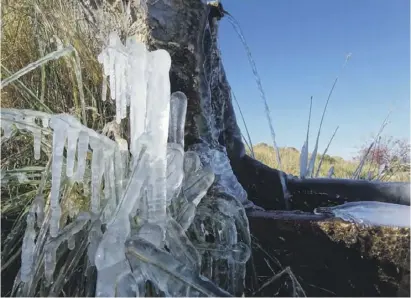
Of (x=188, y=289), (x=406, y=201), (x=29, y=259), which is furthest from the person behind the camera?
(x=406, y=201)

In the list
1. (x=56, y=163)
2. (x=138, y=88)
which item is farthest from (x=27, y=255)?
(x=138, y=88)

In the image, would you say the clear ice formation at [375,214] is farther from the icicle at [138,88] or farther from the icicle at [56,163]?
the icicle at [56,163]

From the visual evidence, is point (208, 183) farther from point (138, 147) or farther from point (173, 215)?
point (138, 147)

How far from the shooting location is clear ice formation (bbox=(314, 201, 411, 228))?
4.01 ft

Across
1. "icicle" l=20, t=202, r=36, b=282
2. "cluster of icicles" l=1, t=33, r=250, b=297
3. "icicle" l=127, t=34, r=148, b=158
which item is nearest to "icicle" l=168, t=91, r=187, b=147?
"cluster of icicles" l=1, t=33, r=250, b=297

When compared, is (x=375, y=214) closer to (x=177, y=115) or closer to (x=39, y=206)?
(x=177, y=115)

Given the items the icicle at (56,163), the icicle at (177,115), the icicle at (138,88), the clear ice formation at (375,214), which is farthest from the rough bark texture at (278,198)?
the icicle at (56,163)

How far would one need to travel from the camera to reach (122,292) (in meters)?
0.90

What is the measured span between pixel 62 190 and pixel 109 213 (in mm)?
194

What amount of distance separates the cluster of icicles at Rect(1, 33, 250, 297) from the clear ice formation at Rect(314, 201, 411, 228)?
11.6 inches

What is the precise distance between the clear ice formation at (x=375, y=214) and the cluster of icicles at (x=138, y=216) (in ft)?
0.96

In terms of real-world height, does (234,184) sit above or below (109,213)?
above

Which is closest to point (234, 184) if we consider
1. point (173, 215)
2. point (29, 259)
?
point (173, 215)

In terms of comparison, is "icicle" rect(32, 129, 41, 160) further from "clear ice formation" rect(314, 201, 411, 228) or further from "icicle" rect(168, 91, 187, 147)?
"clear ice formation" rect(314, 201, 411, 228)
